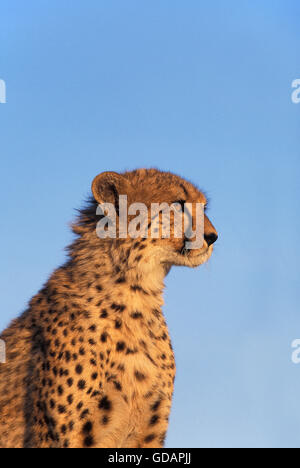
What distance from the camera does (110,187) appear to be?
496 centimetres

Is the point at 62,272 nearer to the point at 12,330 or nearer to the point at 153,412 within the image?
the point at 12,330

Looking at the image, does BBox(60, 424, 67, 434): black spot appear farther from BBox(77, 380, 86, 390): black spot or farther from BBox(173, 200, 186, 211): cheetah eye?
BBox(173, 200, 186, 211): cheetah eye

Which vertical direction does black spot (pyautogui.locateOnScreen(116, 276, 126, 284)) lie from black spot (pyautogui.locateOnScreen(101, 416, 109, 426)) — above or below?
above

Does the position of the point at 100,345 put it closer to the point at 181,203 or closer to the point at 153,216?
the point at 153,216

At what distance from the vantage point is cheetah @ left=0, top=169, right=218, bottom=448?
171 inches

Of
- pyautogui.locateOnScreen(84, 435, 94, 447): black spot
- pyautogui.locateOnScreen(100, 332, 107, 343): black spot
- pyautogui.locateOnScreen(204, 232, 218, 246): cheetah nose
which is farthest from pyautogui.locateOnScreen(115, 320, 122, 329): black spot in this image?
pyautogui.locateOnScreen(204, 232, 218, 246): cheetah nose

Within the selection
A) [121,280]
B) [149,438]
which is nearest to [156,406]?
[149,438]

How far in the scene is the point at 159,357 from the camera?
473 centimetres

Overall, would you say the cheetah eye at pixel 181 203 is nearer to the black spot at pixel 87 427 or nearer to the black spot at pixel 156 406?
the black spot at pixel 156 406

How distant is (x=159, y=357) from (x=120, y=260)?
640 millimetres

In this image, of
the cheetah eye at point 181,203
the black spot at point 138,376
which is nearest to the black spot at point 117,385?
the black spot at point 138,376

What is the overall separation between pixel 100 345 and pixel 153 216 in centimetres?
89

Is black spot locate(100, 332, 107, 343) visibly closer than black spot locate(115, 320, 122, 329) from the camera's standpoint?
Yes
